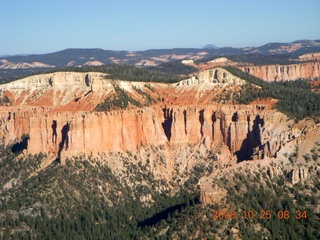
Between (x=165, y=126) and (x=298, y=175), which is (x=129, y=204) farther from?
(x=298, y=175)

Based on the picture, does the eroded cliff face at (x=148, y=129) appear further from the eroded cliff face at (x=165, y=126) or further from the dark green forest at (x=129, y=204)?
the dark green forest at (x=129, y=204)

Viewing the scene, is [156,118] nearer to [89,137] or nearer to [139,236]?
[89,137]

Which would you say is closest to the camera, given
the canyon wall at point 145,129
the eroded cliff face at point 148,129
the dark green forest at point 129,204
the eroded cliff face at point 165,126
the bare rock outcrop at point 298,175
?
the dark green forest at point 129,204

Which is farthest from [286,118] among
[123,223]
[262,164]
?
[123,223]

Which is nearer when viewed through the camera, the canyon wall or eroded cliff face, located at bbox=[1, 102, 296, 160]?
eroded cliff face, located at bbox=[1, 102, 296, 160]

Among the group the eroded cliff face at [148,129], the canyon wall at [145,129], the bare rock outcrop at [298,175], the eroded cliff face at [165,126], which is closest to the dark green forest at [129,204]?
the bare rock outcrop at [298,175]

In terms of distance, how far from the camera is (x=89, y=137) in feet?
344
